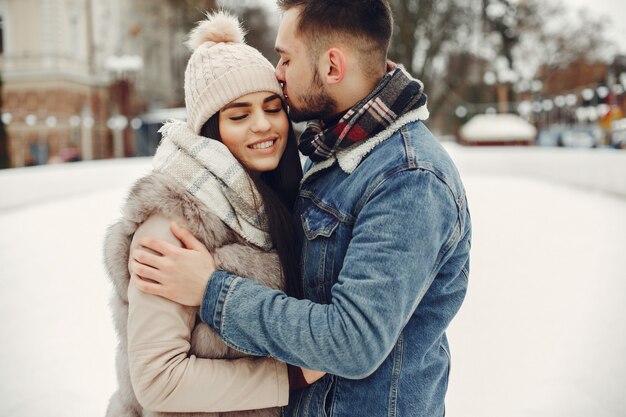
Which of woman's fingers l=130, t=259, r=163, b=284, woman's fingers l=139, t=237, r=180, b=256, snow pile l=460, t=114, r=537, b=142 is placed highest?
woman's fingers l=139, t=237, r=180, b=256

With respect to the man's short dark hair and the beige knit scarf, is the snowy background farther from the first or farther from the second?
the man's short dark hair

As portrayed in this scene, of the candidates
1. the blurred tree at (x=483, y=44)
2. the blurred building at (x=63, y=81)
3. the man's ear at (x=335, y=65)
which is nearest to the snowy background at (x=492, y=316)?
the man's ear at (x=335, y=65)

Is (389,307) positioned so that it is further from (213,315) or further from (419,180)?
(213,315)

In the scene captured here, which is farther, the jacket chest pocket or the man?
the jacket chest pocket

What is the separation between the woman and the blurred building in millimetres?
20172

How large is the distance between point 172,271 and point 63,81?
86.6 ft

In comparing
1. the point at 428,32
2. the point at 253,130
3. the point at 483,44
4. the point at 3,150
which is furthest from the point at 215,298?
the point at 483,44

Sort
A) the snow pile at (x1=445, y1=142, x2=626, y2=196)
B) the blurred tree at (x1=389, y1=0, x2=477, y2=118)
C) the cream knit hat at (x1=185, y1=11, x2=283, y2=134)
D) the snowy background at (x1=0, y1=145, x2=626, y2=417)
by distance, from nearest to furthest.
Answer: the cream knit hat at (x1=185, y1=11, x2=283, y2=134)
the snowy background at (x1=0, y1=145, x2=626, y2=417)
the snow pile at (x1=445, y1=142, x2=626, y2=196)
the blurred tree at (x1=389, y1=0, x2=477, y2=118)

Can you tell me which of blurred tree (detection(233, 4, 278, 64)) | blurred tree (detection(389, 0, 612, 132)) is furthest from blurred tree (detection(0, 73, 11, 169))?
blurred tree (detection(233, 4, 278, 64))

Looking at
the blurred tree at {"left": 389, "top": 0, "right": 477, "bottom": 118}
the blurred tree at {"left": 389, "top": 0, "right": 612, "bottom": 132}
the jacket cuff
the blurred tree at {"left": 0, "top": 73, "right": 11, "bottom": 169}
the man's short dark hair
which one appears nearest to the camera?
the jacket cuff

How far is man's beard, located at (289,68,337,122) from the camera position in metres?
1.47

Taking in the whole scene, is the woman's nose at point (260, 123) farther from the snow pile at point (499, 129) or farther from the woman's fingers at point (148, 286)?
the snow pile at point (499, 129)

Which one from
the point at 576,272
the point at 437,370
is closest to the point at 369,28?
the point at 437,370

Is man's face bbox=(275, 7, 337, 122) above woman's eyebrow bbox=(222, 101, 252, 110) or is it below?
above
